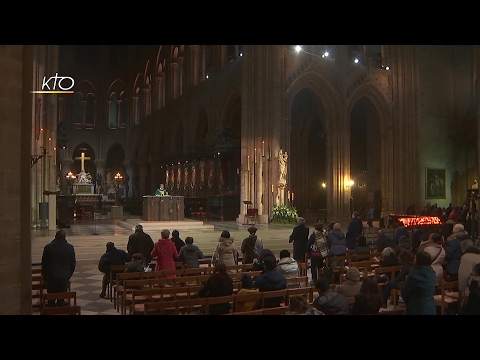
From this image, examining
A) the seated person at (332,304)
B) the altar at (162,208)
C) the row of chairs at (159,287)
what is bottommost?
the row of chairs at (159,287)

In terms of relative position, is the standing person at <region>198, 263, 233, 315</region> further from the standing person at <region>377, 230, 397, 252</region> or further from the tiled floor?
the standing person at <region>377, 230, 397, 252</region>

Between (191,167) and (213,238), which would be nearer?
(213,238)

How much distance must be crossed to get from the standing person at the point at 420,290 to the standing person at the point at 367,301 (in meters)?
0.32

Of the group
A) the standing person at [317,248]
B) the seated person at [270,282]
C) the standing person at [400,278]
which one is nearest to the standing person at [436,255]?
the standing person at [400,278]

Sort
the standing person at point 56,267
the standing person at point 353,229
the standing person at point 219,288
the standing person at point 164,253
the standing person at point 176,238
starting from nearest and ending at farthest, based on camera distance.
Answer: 1. the standing person at point 219,288
2. the standing person at point 56,267
3. the standing person at point 164,253
4. the standing person at point 176,238
5. the standing person at point 353,229

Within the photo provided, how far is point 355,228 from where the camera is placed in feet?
35.5

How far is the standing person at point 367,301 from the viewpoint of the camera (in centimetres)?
498

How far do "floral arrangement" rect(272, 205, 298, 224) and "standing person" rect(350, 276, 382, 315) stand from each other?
50.2 ft

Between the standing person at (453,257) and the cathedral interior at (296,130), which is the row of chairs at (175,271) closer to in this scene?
A: the standing person at (453,257)

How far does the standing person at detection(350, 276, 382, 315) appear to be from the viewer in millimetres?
4984

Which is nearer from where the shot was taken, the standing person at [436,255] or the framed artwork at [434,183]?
the standing person at [436,255]
